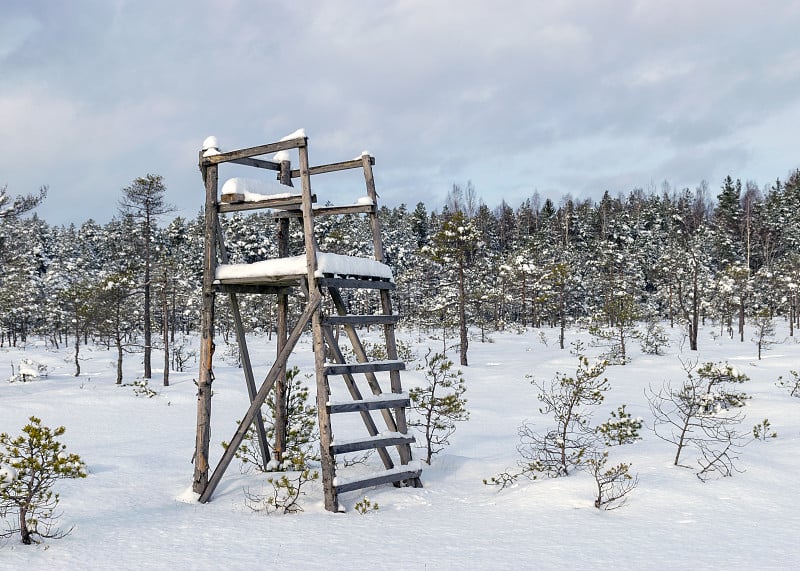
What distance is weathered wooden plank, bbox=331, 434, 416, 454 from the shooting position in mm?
6160

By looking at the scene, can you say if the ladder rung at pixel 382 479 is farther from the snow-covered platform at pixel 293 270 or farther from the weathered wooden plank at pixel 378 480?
the snow-covered platform at pixel 293 270

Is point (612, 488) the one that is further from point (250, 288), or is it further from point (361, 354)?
point (250, 288)

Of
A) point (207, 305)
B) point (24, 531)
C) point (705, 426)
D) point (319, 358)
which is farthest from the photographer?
point (705, 426)

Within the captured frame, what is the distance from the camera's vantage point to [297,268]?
255 inches

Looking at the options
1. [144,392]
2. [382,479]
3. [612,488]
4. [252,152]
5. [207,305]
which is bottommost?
[144,392]

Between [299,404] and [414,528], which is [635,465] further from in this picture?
[299,404]

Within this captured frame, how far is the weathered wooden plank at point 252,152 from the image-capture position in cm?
648

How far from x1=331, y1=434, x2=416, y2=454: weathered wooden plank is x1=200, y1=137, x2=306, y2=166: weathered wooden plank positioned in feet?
11.0

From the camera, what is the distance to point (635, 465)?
27.2ft

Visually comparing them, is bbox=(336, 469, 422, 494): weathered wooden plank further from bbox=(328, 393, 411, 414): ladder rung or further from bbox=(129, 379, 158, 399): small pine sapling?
bbox=(129, 379, 158, 399): small pine sapling

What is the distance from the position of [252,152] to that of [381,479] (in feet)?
13.5

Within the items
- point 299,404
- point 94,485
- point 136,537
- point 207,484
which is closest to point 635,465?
point 299,404

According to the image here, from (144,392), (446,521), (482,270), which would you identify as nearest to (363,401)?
(446,521)

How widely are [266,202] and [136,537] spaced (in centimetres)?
363
